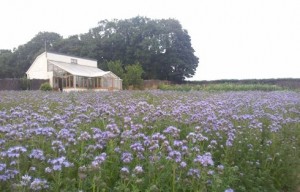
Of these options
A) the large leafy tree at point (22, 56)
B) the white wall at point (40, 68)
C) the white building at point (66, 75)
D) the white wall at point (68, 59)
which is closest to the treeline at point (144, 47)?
the large leafy tree at point (22, 56)

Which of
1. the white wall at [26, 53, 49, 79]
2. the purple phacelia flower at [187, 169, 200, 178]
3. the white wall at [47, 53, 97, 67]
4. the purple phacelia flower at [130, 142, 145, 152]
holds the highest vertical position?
the white wall at [47, 53, 97, 67]

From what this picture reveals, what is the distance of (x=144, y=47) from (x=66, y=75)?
15.2 metres

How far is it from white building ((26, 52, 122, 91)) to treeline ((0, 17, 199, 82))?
370 inches

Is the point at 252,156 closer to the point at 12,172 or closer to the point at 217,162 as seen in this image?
the point at 217,162

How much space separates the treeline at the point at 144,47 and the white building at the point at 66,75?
→ 939 centimetres

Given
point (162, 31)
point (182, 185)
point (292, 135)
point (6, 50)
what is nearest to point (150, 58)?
point (162, 31)

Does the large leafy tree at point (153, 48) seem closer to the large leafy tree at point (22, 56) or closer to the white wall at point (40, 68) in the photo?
the large leafy tree at point (22, 56)

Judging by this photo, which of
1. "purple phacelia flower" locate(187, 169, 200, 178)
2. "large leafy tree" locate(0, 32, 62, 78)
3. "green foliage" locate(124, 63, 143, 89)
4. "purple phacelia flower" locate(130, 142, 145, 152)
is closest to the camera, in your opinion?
"purple phacelia flower" locate(187, 169, 200, 178)

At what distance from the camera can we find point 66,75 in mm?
41031

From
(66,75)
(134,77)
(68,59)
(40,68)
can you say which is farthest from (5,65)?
(134,77)

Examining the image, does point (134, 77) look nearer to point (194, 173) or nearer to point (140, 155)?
point (140, 155)

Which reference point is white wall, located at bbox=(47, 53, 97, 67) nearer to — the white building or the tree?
the white building

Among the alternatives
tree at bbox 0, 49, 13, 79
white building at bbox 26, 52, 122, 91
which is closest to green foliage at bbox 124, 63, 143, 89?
white building at bbox 26, 52, 122, 91

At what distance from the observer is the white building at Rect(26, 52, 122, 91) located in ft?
134
